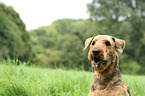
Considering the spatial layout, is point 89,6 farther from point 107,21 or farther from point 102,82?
point 102,82


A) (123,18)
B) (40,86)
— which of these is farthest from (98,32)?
(40,86)

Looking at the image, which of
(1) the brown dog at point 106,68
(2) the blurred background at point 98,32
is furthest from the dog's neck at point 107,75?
(2) the blurred background at point 98,32

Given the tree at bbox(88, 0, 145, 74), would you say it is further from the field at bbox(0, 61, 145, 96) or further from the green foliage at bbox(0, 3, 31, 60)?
the field at bbox(0, 61, 145, 96)

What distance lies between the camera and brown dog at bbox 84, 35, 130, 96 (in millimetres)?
2185

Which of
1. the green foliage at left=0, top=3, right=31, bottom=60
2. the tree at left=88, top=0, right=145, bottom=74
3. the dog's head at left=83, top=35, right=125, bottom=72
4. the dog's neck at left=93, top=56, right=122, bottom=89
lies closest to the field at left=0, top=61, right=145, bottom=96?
the dog's neck at left=93, top=56, right=122, bottom=89

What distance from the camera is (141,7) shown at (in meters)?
26.8

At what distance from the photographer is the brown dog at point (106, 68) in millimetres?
2185

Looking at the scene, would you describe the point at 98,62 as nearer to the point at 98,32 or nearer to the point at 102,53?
the point at 102,53

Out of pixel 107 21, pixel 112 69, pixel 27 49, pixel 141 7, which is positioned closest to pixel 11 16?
pixel 27 49

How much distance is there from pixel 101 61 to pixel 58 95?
185cm

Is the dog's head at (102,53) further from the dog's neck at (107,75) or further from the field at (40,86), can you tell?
the field at (40,86)

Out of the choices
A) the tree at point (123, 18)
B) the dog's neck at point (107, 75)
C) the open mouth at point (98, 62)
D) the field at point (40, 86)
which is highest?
the tree at point (123, 18)

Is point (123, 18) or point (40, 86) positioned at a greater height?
point (123, 18)

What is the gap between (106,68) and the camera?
7.73ft
